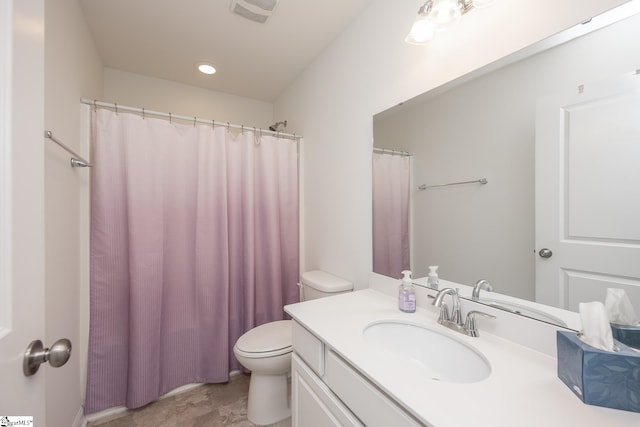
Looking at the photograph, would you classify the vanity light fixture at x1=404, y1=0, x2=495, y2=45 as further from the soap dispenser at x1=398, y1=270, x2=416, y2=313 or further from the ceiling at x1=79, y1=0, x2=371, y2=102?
the soap dispenser at x1=398, y1=270, x2=416, y2=313

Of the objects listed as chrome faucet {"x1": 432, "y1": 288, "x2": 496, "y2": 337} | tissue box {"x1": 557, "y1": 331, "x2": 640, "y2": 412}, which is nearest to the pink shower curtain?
chrome faucet {"x1": 432, "y1": 288, "x2": 496, "y2": 337}

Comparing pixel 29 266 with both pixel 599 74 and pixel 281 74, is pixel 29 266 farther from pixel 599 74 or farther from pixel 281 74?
pixel 281 74

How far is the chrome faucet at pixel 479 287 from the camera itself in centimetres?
99

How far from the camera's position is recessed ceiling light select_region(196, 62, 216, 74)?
208cm

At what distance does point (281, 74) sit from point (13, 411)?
2384 millimetres

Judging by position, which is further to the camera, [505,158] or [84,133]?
[84,133]

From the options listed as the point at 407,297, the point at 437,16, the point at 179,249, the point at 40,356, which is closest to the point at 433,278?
the point at 407,297

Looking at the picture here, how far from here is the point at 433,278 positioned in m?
1.17

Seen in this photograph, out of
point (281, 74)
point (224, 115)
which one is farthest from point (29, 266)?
point (224, 115)

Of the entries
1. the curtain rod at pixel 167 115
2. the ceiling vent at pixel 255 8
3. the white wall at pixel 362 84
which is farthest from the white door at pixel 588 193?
the curtain rod at pixel 167 115

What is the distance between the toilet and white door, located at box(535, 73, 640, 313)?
1.04m

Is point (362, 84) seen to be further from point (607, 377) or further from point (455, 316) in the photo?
point (607, 377)

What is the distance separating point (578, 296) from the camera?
782 mm

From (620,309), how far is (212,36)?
2369 mm
